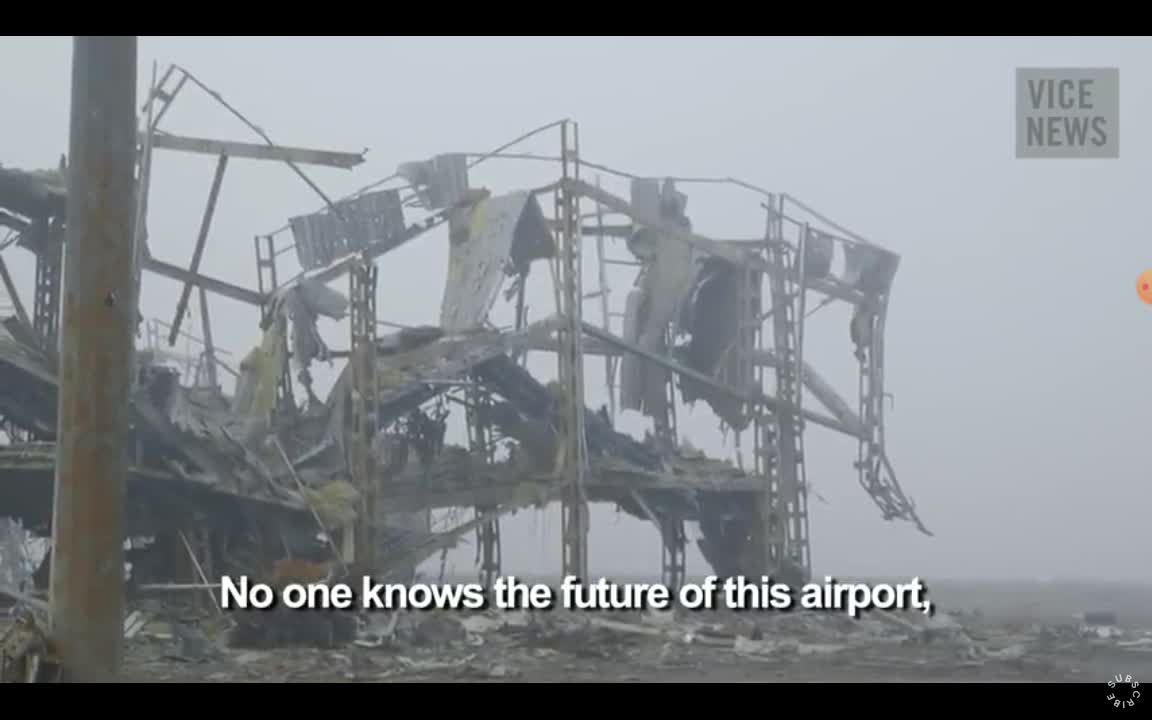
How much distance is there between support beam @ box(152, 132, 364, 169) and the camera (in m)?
15.7

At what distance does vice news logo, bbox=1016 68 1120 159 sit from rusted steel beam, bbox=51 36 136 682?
590 cm

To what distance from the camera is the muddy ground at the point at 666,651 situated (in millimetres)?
11922

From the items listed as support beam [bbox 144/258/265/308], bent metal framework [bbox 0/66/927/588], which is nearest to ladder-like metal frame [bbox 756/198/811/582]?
bent metal framework [bbox 0/66/927/588]

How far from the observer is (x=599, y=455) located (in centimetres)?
1820

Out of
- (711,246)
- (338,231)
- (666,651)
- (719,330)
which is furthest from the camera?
(719,330)

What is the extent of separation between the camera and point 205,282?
54.7 feet

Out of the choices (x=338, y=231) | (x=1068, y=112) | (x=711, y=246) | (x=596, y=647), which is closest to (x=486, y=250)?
(x=338, y=231)

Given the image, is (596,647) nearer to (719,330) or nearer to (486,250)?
(486,250)

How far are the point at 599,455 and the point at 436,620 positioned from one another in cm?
441

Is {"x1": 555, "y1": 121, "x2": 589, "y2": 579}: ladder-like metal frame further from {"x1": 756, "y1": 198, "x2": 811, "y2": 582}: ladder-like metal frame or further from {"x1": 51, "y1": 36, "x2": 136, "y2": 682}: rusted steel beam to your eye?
{"x1": 51, "y1": 36, "x2": 136, "y2": 682}: rusted steel beam

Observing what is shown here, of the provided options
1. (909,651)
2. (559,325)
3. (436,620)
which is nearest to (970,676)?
(909,651)

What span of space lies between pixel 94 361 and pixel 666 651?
292 inches

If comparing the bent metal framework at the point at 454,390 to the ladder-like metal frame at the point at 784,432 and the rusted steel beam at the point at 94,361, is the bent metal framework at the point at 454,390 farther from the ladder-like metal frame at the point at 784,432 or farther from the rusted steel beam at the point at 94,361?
the rusted steel beam at the point at 94,361
